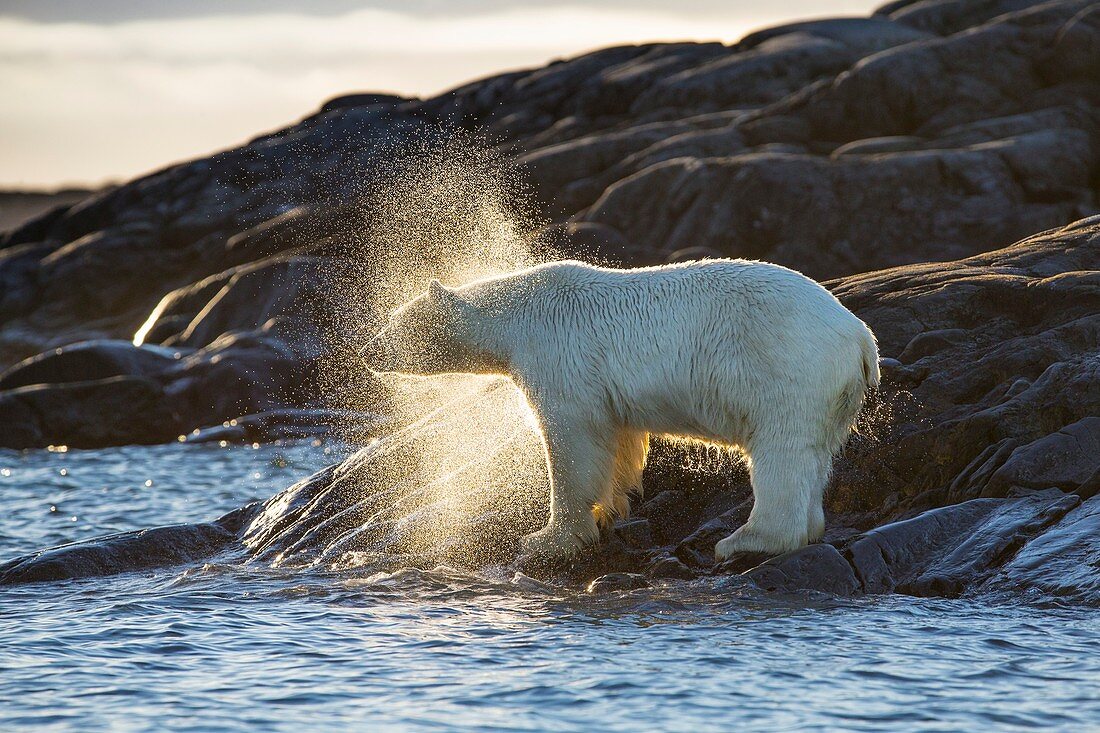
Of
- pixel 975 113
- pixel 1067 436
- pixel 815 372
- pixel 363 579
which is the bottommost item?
pixel 363 579

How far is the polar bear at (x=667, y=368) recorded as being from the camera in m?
9.92

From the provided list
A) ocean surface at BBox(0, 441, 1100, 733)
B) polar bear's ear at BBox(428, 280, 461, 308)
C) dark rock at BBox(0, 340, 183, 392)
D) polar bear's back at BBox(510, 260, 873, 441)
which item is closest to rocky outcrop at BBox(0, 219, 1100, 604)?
ocean surface at BBox(0, 441, 1100, 733)

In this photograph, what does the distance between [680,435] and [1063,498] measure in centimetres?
309

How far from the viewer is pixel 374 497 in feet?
44.3

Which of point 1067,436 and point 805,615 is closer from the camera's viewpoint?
point 805,615

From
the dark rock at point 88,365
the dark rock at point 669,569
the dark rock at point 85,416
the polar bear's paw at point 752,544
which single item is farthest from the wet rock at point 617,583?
the dark rock at point 88,365

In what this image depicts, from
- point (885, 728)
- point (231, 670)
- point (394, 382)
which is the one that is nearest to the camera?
point (885, 728)

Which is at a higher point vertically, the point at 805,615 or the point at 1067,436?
A: the point at 1067,436

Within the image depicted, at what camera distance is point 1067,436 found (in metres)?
Answer: 10.8

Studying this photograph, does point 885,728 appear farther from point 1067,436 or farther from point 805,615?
point 1067,436

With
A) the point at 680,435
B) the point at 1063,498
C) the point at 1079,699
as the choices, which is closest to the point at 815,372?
the point at 680,435

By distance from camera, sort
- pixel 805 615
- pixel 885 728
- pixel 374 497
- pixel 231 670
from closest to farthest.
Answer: pixel 885 728 → pixel 231 670 → pixel 805 615 → pixel 374 497

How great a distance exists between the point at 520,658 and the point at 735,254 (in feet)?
85.3

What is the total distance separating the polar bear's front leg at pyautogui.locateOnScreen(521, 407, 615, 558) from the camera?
10.8 m
